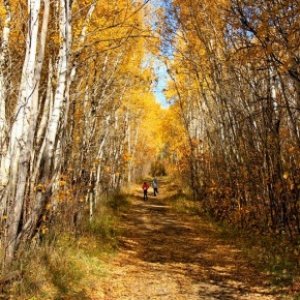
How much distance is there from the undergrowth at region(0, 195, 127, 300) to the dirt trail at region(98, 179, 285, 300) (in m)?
0.35

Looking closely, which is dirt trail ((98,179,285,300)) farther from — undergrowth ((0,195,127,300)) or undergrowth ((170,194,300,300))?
undergrowth ((0,195,127,300))

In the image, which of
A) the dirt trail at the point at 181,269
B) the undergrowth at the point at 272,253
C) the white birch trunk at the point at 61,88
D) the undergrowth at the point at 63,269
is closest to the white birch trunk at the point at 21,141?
the undergrowth at the point at 63,269

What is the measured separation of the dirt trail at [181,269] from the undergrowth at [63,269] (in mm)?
352

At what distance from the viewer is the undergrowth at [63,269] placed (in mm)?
5980

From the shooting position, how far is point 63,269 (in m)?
7.00

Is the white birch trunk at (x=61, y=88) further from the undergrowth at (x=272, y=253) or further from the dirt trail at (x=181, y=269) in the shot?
the undergrowth at (x=272, y=253)

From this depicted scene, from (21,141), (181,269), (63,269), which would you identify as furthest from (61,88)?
(181,269)

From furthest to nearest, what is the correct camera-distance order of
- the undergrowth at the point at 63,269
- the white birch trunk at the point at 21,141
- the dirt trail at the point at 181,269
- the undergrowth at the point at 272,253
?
the undergrowth at the point at 272,253
the dirt trail at the point at 181,269
the white birch trunk at the point at 21,141
the undergrowth at the point at 63,269

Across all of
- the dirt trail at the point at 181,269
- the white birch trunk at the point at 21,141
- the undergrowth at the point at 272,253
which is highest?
the white birch trunk at the point at 21,141

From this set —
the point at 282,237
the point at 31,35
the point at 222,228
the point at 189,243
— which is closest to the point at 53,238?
the point at 31,35

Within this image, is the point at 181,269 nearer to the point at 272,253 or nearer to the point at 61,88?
the point at 272,253

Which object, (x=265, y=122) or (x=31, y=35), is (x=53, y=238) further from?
(x=265, y=122)

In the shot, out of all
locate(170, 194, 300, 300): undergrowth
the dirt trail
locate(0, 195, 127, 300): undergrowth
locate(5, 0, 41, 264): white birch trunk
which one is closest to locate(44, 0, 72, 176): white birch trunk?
locate(5, 0, 41, 264): white birch trunk

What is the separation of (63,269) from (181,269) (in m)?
2.70
